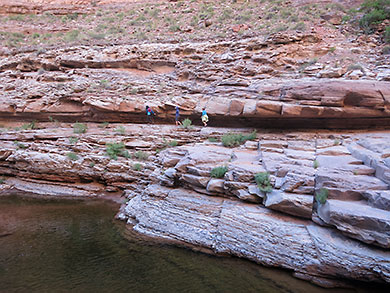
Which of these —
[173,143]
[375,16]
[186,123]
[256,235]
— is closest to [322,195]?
[256,235]

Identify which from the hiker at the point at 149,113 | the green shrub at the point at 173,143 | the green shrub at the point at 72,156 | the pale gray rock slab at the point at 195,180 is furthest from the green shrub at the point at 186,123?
the green shrub at the point at 72,156

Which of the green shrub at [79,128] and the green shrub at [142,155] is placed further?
the green shrub at [79,128]

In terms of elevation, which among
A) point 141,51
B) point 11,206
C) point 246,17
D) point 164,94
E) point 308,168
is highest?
point 246,17

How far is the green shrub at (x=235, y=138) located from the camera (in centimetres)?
1049

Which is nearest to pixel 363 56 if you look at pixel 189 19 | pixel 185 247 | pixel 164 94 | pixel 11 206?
pixel 164 94

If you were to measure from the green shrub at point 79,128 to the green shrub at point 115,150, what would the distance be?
2.44 m

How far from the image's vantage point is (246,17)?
18469mm

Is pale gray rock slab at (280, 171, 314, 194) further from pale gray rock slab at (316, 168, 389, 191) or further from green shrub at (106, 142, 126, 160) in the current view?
green shrub at (106, 142, 126, 160)

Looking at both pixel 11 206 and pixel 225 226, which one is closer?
pixel 225 226

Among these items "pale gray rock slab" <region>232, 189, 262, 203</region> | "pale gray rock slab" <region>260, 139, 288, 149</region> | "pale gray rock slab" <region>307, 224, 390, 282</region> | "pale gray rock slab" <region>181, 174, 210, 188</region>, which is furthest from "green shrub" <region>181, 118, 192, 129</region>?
"pale gray rock slab" <region>307, 224, 390, 282</region>

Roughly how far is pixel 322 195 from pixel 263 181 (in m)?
1.58

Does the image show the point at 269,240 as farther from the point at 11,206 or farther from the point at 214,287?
the point at 11,206

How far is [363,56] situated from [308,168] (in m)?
8.91

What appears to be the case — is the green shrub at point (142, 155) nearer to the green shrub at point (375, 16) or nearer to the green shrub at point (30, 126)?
the green shrub at point (30, 126)
